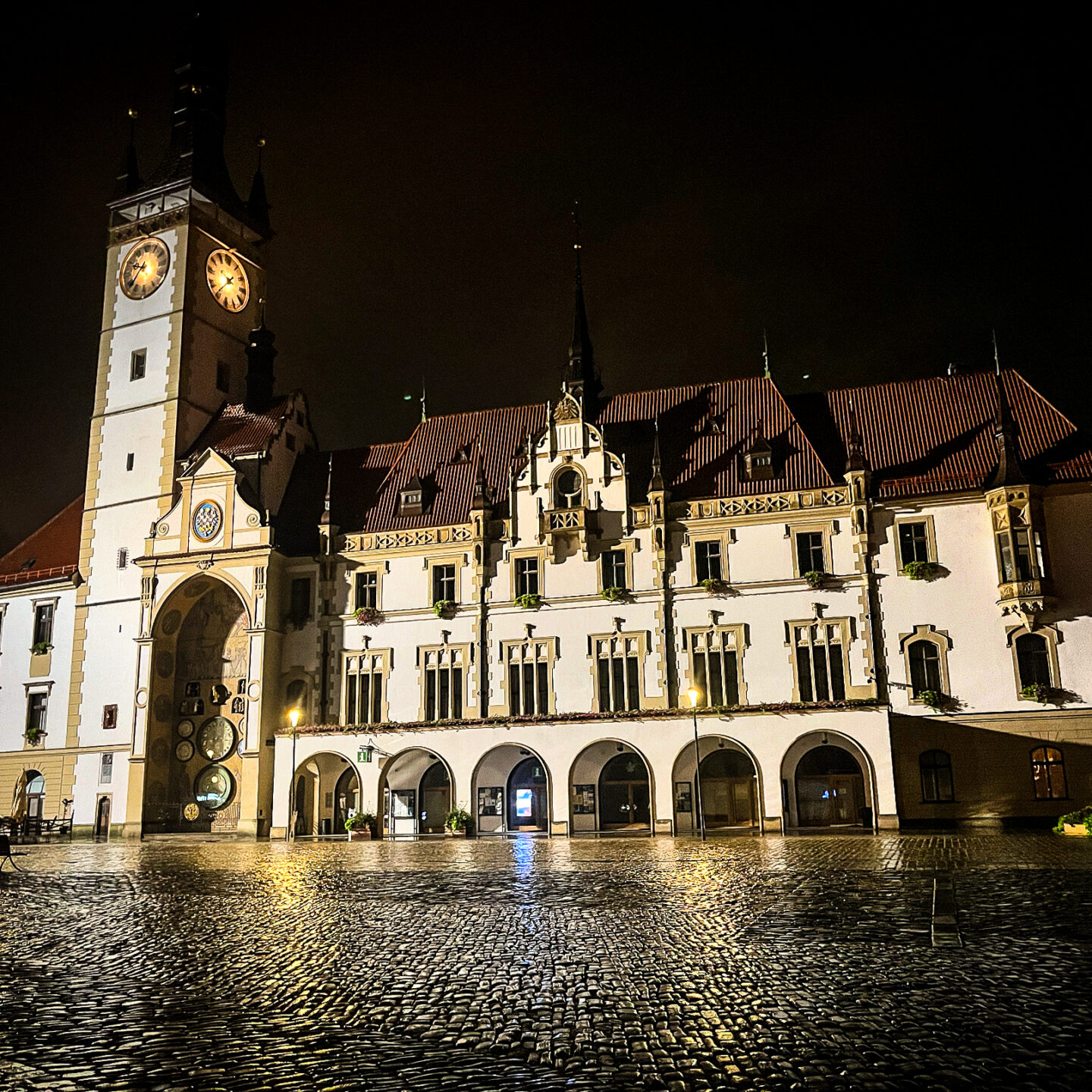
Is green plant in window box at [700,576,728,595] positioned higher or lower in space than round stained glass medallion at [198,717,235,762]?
higher

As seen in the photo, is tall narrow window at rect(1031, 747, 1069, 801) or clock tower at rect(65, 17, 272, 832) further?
clock tower at rect(65, 17, 272, 832)

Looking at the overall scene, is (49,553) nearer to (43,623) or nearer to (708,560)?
(43,623)

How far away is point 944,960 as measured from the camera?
1093 cm

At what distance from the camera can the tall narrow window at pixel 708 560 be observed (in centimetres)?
4378

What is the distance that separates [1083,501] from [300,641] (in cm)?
3219

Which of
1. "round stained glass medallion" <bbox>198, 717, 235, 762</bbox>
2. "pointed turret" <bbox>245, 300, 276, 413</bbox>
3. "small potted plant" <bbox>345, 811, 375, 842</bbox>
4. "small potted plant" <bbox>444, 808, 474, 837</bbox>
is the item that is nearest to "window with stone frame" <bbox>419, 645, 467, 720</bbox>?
"small potted plant" <bbox>444, 808, 474, 837</bbox>

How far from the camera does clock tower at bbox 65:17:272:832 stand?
50.5 meters

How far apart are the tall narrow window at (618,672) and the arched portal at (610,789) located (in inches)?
68.4

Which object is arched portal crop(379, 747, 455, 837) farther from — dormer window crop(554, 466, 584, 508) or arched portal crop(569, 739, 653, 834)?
dormer window crop(554, 466, 584, 508)

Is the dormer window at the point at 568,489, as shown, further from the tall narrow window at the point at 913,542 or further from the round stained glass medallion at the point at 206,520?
the round stained glass medallion at the point at 206,520

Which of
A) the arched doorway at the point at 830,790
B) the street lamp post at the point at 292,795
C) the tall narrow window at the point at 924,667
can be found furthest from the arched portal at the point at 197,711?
the tall narrow window at the point at 924,667

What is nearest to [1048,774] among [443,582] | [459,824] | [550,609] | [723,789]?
[723,789]

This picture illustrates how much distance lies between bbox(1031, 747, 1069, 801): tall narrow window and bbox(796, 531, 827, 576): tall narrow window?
1010cm

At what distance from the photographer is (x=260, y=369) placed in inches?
2211
